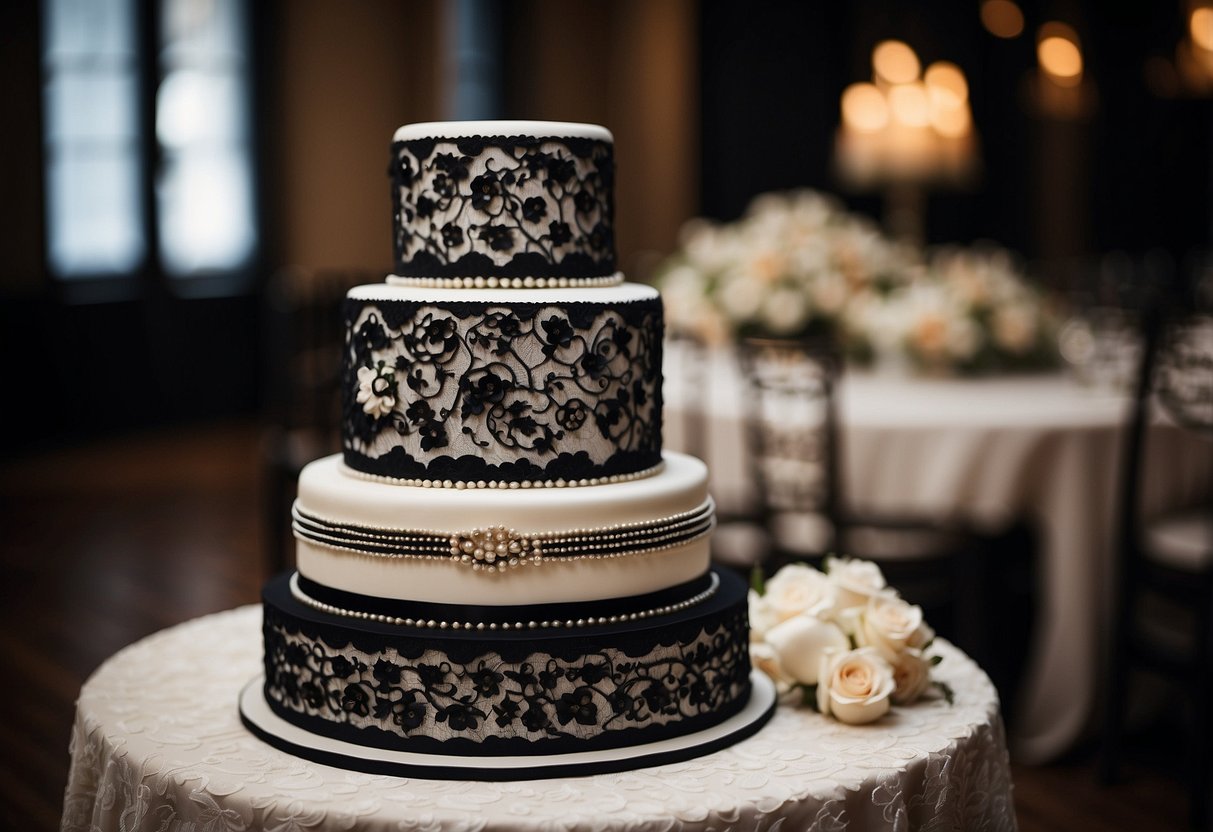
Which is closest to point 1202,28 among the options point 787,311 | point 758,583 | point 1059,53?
point 1059,53

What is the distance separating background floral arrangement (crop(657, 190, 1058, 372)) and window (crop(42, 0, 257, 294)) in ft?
16.7

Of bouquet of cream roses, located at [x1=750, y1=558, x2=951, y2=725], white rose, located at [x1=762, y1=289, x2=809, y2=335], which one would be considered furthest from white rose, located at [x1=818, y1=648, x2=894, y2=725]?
white rose, located at [x1=762, y1=289, x2=809, y2=335]

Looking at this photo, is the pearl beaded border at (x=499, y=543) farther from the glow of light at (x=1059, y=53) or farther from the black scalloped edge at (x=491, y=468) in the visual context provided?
the glow of light at (x=1059, y=53)

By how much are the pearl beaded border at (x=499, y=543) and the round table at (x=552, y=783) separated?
0.29 metres

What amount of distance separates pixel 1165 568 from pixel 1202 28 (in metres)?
3.20

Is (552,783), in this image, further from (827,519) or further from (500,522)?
(827,519)

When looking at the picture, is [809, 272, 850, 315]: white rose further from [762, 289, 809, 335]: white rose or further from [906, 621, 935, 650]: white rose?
[906, 621, 935, 650]: white rose

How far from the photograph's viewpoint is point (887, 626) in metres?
2.13

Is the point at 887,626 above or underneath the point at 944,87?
underneath

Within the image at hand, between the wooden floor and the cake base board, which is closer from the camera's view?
the cake base board

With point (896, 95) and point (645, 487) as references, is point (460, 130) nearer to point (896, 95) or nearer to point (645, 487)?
point (645, 487)

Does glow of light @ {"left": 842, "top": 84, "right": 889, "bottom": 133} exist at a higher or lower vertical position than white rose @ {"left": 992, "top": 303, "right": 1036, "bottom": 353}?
higher

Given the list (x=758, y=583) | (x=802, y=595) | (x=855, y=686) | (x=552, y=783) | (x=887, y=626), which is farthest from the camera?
(x=758, y=583)

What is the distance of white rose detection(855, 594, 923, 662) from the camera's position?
6.93 ft
